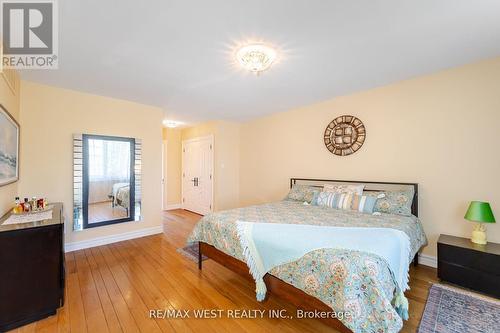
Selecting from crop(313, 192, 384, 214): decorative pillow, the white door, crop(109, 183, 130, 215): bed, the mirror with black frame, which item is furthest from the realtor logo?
crop(313, 192, 384, 214): decorative pillow

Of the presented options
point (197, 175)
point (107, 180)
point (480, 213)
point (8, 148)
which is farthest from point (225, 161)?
point (480, 213)

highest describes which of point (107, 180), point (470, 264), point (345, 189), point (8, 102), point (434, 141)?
point (8, 102)

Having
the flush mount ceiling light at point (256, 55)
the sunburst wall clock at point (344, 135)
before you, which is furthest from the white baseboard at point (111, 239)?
the sunburst wall clock at point (344, 135)

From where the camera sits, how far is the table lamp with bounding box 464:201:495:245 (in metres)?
2.21

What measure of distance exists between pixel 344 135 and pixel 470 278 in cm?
227

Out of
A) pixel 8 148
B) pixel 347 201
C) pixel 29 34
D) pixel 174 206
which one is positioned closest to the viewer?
pixel 29 34

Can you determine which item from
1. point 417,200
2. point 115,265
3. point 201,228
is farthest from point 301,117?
point 115,265

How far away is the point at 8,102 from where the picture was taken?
7.75ft

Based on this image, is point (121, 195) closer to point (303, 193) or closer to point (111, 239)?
point (111, 239)

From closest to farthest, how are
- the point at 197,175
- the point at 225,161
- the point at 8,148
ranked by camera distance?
the point at 8,148
the point at 225,161
the point at 197,175

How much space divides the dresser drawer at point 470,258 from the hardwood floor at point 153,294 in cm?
36

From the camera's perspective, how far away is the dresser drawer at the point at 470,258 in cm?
207

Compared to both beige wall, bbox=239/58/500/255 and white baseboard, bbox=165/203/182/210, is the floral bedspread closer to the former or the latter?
beige wall, bbox=239/58/500/255

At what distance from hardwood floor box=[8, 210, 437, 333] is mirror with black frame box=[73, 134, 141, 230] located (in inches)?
22.4
